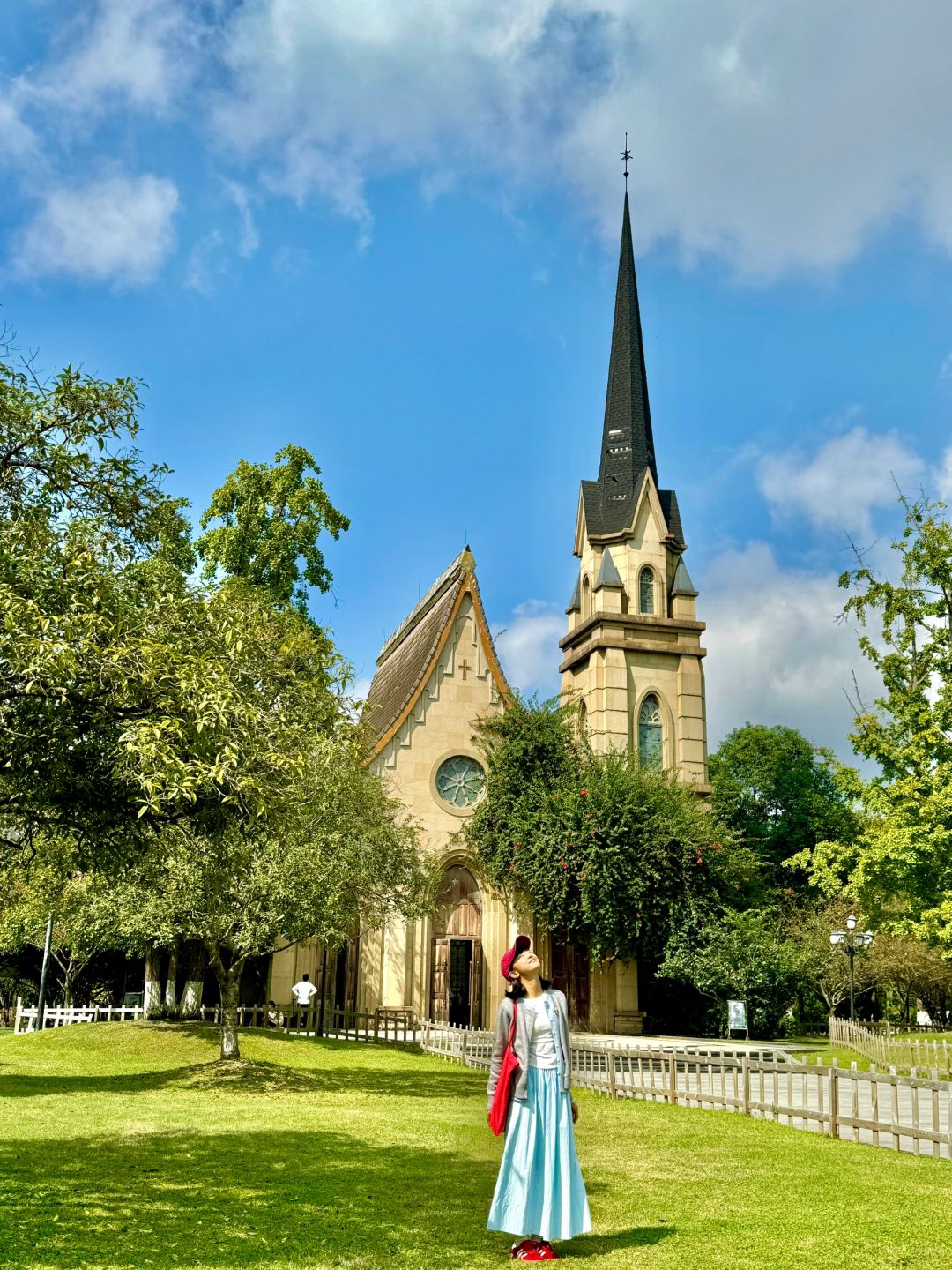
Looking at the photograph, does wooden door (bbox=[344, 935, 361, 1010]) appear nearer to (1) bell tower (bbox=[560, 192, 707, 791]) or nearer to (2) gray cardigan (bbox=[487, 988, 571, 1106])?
(1) bell tower (bbox=[560, 192, 707, 791])

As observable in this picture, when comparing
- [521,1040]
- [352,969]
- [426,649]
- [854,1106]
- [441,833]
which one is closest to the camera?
[521,1040]

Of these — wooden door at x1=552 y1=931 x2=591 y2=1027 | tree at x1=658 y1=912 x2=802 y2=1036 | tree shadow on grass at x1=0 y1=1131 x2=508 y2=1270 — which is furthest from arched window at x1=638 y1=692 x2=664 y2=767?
tree shadow on grass at x1=0 y1=1131 x2=508 y2=1270

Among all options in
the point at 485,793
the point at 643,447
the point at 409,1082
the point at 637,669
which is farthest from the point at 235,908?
the point at 643,447

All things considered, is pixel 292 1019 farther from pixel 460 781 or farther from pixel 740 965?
pixel 740 965

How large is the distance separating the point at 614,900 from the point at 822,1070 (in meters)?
19.2

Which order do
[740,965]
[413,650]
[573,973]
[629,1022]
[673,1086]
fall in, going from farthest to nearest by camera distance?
[413,650] < [573,973] < [629,1022] < [740,965] < [673,1086]

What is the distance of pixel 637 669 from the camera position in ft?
136

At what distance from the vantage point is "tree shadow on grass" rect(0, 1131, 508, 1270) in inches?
294

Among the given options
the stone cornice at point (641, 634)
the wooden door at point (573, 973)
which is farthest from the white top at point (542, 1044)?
the stone cornice at point (641, 634)

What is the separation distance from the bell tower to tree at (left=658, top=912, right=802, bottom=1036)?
25.2ft

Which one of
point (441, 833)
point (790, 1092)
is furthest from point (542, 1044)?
point (441, 833)

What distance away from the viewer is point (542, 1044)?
784 cm

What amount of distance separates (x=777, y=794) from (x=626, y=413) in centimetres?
2266

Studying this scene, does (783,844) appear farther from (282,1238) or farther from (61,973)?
(282,1238)
